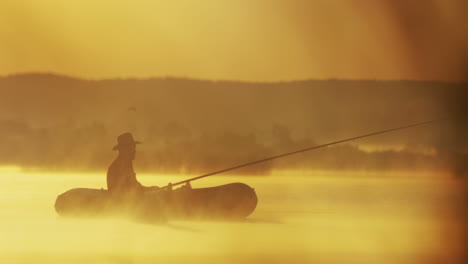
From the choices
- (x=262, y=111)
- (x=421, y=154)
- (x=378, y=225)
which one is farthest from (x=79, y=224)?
(x=421, y=154)

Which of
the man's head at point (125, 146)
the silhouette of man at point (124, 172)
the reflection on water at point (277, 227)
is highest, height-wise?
the man's head at point (125, 146)

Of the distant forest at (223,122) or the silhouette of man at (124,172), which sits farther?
the distant forest at (223,122)

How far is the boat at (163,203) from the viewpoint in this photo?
4566 mm

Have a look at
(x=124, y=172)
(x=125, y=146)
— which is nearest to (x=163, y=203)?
(x=124, y=172)

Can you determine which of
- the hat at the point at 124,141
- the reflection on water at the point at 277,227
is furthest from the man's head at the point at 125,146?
the reflection on water at the point at 277,227

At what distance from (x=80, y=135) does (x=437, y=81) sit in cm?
200

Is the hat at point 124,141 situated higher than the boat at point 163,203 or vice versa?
the hat at point 124,141

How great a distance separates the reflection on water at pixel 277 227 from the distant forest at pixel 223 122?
108mm

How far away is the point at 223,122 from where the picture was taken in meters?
4.80

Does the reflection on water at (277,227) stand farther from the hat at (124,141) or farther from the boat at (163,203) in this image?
the hat at (124,141)


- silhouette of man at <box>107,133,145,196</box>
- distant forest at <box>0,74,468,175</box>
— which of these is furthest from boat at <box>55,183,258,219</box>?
distant forest at <box>0,74,468,175</box>

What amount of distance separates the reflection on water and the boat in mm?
50

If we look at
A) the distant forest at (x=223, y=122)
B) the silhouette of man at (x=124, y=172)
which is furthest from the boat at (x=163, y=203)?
the distant forest at (x=223, y=122)

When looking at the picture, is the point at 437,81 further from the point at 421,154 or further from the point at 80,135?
the point at 80,135
